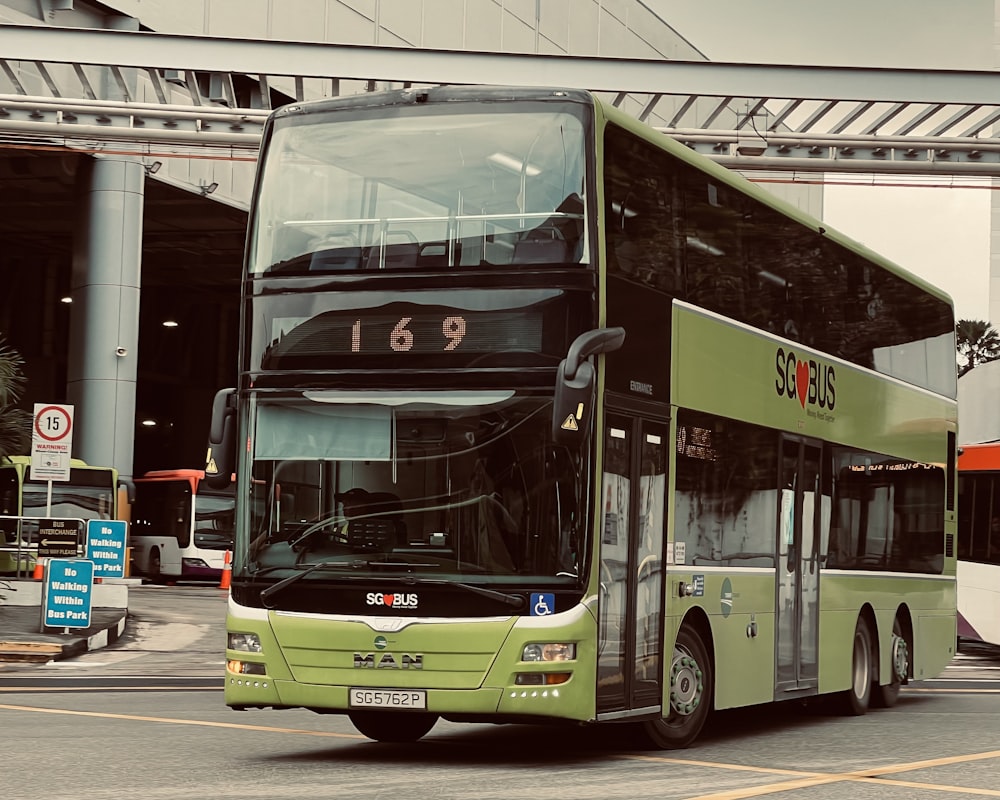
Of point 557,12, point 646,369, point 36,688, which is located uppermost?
point 557,12

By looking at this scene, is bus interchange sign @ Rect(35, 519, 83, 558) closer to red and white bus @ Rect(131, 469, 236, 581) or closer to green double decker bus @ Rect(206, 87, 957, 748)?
green double decker bus @ Rect(206, 87, 957, 748)

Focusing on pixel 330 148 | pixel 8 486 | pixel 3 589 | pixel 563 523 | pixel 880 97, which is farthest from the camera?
pixel 8 486

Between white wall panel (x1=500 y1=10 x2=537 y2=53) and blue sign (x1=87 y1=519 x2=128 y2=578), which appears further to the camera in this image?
white wall panel (x1=500 y1=10 x2=537 y2=53)

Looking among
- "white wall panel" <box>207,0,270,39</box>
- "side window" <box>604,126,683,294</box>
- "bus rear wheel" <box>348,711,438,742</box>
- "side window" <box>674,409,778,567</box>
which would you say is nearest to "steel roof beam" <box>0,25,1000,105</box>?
"side window" <box>674,409,778,567</box>

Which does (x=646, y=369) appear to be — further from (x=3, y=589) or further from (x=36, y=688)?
(x=3, y=589)

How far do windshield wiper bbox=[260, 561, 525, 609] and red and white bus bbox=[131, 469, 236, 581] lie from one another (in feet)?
108

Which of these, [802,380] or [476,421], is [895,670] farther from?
[476,421]

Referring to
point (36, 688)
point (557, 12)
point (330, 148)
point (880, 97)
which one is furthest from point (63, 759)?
point (557, 12)

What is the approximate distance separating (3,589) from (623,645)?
19.4 m

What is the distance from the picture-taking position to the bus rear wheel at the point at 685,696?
1191 cm

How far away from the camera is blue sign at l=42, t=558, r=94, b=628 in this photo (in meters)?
22.1

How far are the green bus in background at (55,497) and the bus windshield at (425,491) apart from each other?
97.7 ft

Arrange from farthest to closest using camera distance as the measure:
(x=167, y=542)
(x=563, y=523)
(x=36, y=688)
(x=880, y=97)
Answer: (x=167, y=542) → (x=880, y=97) → (x=36, y=688) → (x=563, y=523)

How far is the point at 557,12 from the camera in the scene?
53.4m
